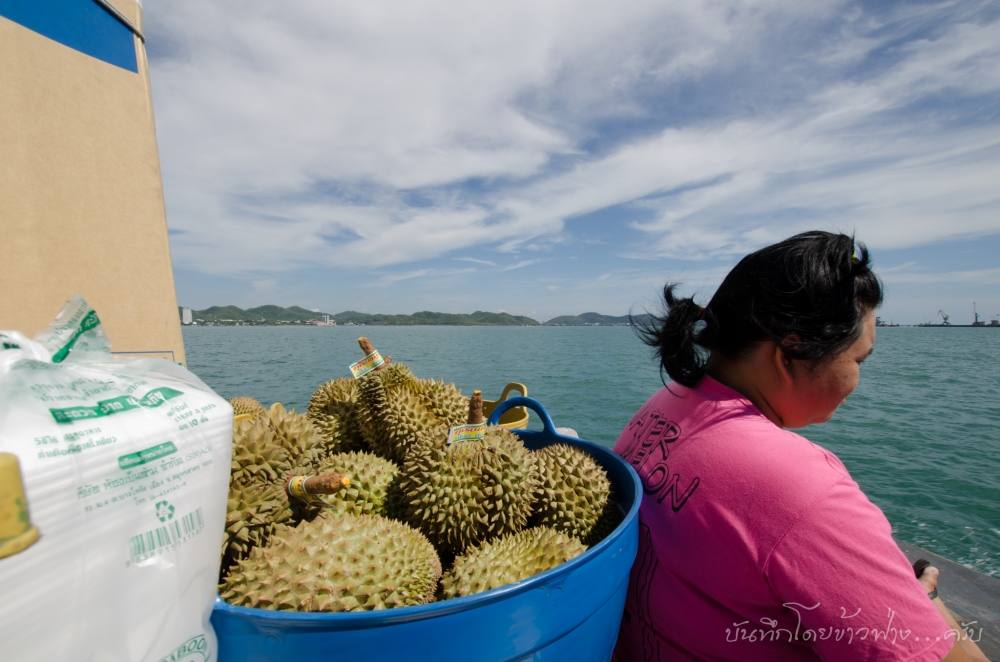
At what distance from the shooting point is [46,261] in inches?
70.1

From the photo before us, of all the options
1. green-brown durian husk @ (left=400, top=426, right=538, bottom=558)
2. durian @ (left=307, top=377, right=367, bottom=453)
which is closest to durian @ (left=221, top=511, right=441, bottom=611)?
green-brown durian husk @ (left=400, top=426, right=538, bottom=558)

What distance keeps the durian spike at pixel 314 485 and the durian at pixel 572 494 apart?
76cm

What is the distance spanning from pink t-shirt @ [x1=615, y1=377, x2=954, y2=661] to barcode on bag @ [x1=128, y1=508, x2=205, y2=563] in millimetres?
1548

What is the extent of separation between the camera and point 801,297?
79.8 inches

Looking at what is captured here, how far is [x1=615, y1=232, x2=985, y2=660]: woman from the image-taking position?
1.50 metres

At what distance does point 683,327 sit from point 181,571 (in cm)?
215

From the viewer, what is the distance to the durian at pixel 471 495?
75.6 inches

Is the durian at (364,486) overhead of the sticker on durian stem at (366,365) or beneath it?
beneath

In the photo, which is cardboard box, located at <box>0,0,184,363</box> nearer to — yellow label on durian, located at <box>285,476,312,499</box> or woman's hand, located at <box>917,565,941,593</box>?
yellow label on durian, located at <box>285,476,312,499</box>

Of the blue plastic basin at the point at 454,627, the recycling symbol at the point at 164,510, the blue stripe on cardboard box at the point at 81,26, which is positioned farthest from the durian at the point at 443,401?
the blue stripe on cardboard box at the point at 81,26

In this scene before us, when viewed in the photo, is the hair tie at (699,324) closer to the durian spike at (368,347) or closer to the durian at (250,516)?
the durian spike at (368,347)

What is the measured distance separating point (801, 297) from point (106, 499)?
2276 millimetres

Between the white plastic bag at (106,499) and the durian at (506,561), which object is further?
the durian at (506,561)

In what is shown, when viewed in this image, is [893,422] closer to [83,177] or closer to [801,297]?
[801,297]
